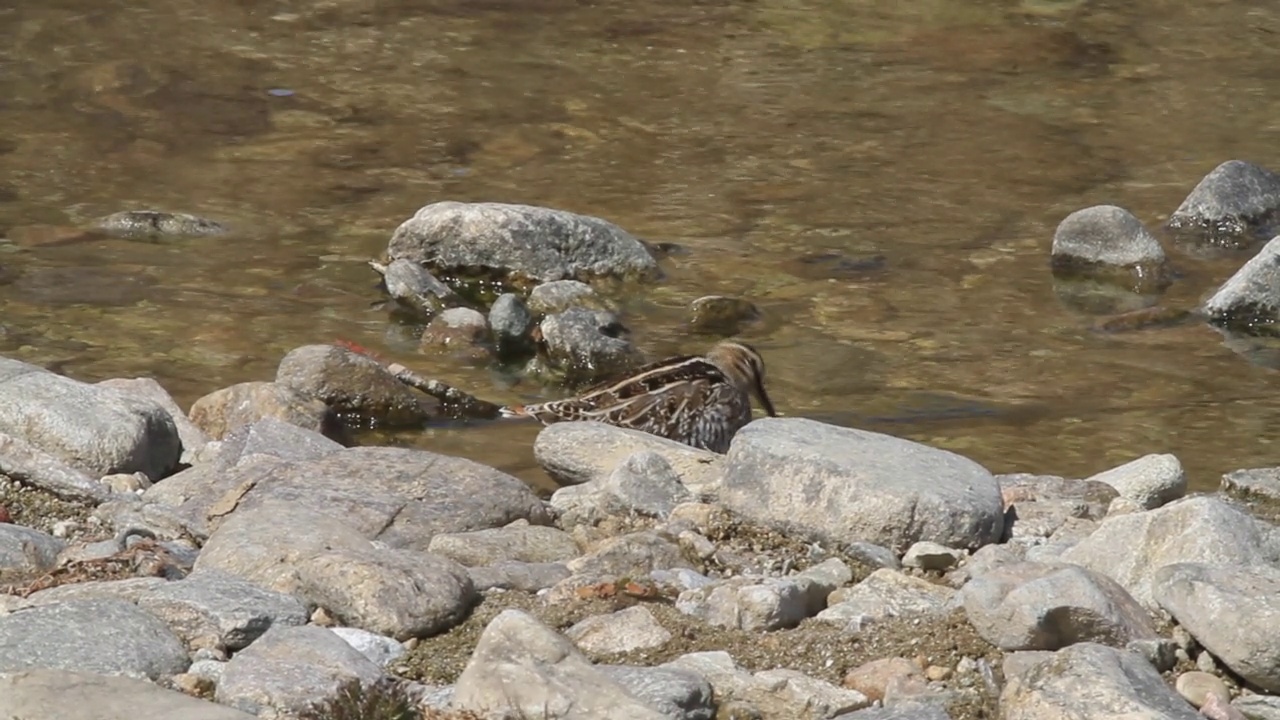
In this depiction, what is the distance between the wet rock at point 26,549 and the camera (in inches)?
242

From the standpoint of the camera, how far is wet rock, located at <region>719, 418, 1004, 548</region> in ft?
21.5

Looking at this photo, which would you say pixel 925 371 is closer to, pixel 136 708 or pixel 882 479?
pixel 882 479

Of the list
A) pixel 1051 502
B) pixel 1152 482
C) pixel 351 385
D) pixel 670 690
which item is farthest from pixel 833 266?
pixel 670 690

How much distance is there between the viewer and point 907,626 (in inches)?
222

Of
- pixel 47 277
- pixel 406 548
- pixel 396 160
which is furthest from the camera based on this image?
pixel 396 160

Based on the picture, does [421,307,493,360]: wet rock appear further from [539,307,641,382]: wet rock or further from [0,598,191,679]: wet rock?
[0,598,191,679]: wet rock

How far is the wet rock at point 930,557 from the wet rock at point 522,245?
5385 mm

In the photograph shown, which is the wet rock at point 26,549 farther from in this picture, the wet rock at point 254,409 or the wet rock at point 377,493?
the wet rock at point 254,409

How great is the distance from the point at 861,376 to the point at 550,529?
3.58 m

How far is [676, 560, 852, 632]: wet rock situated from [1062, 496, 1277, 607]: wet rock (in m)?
0.83

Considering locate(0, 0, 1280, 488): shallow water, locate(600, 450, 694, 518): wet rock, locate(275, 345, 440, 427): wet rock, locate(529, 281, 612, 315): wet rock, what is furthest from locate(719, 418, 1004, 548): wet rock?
locate(529, 281, 612, 315): wet rock

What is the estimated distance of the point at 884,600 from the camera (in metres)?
5.90

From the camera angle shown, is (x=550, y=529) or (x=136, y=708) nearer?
(x=136, y=708)

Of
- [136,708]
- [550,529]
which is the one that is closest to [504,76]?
[550,529]
